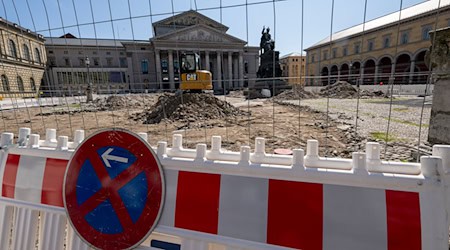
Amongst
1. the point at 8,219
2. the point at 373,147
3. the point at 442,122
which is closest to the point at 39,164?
the point at 8,219

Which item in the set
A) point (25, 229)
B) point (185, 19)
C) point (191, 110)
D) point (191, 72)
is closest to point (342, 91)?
point (191, 72)

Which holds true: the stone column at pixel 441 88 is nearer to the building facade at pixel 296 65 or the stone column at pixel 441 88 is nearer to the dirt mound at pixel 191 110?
the building facade at pixel 296 65

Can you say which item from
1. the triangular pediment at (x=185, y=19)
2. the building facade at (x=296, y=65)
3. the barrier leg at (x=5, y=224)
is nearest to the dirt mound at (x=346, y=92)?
the building facade at (x=296, y=65)

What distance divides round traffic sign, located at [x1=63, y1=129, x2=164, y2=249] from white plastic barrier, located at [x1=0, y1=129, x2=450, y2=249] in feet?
0.27

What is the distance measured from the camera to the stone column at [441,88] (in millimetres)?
2695

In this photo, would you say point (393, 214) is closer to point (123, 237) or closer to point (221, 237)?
point (221, 237)

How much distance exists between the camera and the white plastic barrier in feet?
3.32

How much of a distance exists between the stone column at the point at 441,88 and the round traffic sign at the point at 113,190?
3366 millimetres

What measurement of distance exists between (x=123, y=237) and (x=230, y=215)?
2.31 ft

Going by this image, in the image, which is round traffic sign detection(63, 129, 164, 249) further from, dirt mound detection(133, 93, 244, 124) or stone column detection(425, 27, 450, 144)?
dirt mound detection(133, 93, 244, 124)

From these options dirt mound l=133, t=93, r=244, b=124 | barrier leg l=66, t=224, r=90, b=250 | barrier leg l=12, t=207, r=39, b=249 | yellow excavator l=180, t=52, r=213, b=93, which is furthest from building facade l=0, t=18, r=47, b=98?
yellow excavator l=180, t=52, r=213, b=93

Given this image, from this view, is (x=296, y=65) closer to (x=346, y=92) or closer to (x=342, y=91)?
(x=346, y=92)

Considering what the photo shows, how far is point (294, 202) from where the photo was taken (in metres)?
1.15

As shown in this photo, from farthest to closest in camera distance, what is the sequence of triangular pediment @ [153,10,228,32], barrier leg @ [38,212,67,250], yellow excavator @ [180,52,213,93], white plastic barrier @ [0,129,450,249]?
yellow excavator @ [180,52,213,93], triangular pediment @ [153,10,228,32], barrier leg @ [38,212,67,250], white plastic barrier @ [0,129,450,249]
